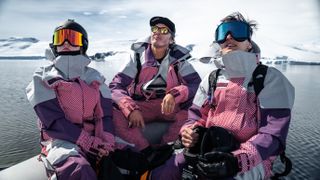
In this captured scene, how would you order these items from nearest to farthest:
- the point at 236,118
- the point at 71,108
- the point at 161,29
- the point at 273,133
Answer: the point at 273,133 → the point at 236,118 → the point at 71,108 → the point at 161,29

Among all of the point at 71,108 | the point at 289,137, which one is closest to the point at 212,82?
the point at 71,108

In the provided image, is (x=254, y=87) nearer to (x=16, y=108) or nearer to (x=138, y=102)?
(x=138, y=102)

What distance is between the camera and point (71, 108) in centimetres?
298

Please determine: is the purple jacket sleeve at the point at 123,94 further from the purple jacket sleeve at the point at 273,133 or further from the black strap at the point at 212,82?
the purple jacket sleeve at the point at 273,133

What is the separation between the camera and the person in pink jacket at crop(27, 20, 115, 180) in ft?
8.70

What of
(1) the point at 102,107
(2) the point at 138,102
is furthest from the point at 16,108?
(1) the point at 102,107

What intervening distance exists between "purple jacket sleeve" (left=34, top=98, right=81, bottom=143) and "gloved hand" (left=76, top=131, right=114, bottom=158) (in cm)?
5

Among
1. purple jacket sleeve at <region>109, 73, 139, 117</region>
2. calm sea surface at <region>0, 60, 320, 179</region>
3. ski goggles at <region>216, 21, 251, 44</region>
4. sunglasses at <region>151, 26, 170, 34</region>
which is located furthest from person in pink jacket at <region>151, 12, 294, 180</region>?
calm sea surface at <region>0, 60, 320, 179</region>

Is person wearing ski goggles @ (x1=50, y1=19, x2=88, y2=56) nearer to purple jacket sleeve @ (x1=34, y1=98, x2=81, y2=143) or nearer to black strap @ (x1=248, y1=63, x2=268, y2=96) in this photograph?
purple jacket sleeve @ (x1=34, y1=98, x2=81, y2=143)

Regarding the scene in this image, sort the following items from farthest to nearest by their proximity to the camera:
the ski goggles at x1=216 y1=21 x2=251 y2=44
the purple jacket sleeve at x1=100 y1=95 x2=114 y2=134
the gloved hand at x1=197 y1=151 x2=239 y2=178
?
1. the purple jacket sleeve at x1=100 y1=95 x2=114 y2=134
2. the ski goggles at x1=216 y1=21 x2=251 y2=44
3. the gloved hand at x1=197 y1=151 x2=239 y2=178

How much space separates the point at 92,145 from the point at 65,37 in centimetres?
104

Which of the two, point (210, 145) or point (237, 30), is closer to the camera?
point (210, 145)

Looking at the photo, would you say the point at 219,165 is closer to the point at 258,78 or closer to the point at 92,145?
the point at 258,78

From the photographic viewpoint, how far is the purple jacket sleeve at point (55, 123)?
2.82 metres
